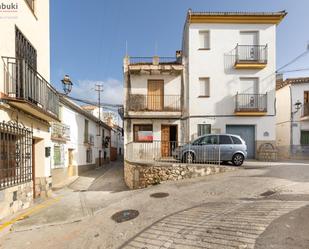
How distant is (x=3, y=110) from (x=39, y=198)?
4.04 metres

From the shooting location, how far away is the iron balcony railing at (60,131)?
1106 cm

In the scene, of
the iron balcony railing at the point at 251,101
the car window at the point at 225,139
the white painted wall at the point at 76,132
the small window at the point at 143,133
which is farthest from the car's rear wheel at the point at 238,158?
the white painted wall at the point at 76,132

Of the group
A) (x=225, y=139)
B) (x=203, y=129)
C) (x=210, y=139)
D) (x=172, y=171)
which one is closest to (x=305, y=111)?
(x=203, y=129)

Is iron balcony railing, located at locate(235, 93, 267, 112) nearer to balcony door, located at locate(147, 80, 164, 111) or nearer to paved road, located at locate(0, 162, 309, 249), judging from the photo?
balcony door, located at locate(147, 80, 164, 111)

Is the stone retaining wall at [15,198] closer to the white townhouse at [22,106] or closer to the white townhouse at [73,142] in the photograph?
the white townhouse at [22,106]

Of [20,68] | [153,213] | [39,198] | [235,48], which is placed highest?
[235,48]

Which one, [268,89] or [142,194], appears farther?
[268,89]

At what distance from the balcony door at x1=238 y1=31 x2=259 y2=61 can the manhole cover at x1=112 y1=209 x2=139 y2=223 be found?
13.0m

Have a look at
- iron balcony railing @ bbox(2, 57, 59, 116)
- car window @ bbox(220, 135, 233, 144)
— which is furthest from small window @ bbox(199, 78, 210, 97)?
iron balcony railing @ bbox(2, 57, 59, 116)

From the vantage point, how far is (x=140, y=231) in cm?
398

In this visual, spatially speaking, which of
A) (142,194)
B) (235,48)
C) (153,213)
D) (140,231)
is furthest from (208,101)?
(140,231)

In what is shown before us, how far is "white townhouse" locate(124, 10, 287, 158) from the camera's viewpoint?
520 inches

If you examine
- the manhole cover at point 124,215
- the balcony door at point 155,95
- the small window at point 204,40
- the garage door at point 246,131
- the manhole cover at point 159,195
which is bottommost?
the manhole cover at point 124,215

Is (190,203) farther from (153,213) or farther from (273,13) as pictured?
(273,13)
